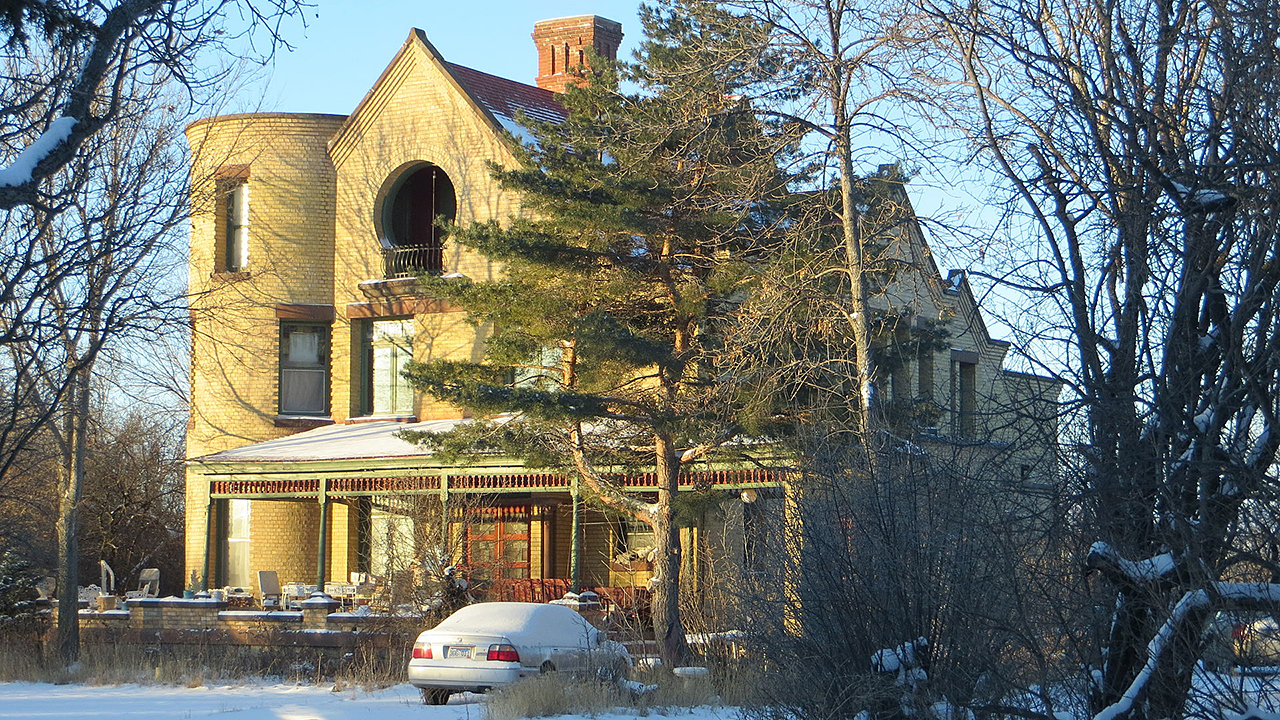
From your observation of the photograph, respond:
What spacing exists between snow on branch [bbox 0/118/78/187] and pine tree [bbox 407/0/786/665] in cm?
1081

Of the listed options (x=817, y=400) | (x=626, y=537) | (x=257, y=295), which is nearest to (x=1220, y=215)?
(x=817, y=400)

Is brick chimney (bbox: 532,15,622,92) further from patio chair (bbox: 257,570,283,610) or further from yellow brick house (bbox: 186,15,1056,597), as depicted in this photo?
patio chair (bbox: 257,570,283,610)

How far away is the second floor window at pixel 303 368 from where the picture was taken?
97.2 ft

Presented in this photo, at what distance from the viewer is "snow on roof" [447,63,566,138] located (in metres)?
27.8

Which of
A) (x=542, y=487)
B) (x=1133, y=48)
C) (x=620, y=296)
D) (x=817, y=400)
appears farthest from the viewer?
(x=542, y=487)

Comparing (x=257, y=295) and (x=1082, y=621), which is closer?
(x=1082, y=621)

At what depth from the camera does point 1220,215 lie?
7.37m

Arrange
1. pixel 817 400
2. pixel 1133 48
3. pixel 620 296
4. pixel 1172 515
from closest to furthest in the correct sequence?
pixel 1172 515, pixel 1133 48, pixel 817 400, pixel 620 296

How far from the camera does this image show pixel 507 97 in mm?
29703

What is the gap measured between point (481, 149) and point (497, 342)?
8.91 m

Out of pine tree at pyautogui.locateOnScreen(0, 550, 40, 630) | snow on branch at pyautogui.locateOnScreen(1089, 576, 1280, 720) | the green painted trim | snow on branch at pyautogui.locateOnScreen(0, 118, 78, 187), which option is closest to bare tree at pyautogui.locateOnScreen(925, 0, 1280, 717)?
snow on branch at pyautogui.locateOnScreen(1089, 576, 1280, 720)

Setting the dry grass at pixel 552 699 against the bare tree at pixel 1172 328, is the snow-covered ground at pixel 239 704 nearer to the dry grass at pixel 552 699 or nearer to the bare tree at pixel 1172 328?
the dry grass at pixel 552 699

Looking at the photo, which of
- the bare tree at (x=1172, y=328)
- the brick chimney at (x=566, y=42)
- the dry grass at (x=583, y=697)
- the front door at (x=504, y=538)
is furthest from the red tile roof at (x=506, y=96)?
the bare tree at (x=1172, y=328)

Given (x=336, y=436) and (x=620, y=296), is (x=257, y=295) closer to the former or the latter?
(x=336, y=436)
